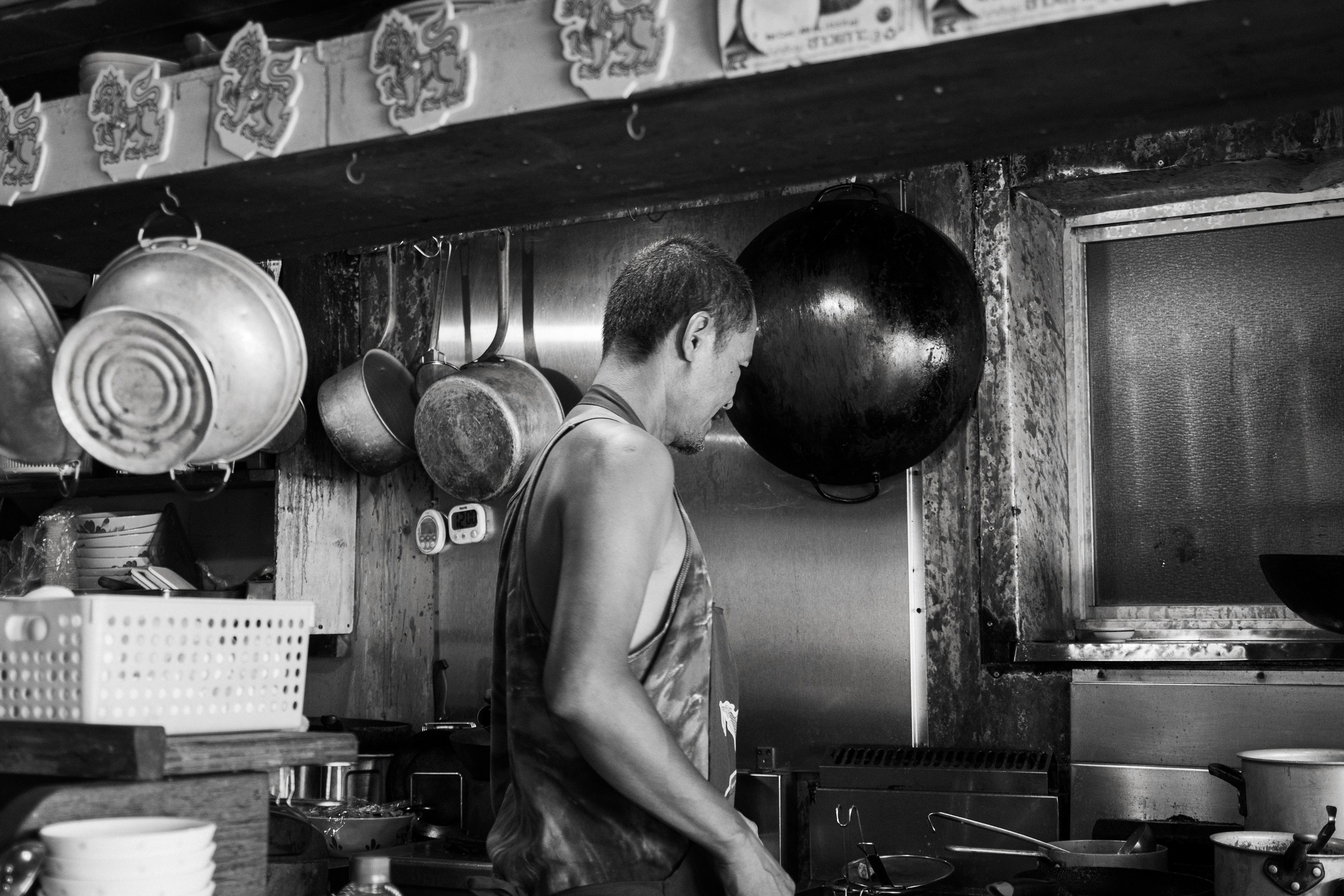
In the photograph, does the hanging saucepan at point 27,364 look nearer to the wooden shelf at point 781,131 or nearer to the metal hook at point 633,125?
the wooden shelf at point 781,131

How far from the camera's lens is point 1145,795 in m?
3.14

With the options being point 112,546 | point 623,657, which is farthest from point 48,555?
point 623,657

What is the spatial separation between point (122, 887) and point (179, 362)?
75cm

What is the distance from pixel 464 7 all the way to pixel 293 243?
0.82 metres

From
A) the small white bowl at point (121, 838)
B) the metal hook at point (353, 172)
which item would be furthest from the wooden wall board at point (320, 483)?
the small white bowl at point (121, 838)

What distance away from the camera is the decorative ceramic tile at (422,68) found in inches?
77.0

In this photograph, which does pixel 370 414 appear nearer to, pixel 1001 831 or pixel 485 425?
pixel 485 425

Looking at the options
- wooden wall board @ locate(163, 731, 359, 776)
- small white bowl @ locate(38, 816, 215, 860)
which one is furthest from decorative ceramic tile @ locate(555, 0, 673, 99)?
small white bowl @ locate(38, 816, 215, 860)

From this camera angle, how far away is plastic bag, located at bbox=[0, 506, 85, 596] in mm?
4387

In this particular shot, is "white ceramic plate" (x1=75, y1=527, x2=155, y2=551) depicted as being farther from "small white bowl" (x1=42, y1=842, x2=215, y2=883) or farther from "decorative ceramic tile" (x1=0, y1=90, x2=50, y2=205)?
"small white bowl" (x1=42, y1=842, x2=215, y2=883)

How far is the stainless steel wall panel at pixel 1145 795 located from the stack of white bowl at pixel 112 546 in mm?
2962

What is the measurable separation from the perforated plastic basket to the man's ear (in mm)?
728

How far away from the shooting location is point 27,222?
2477mm

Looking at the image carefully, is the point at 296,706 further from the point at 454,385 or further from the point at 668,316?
the point at 454,385
